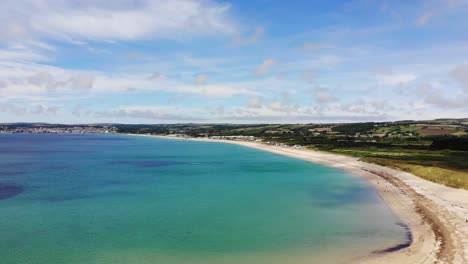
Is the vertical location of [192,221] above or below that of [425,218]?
below

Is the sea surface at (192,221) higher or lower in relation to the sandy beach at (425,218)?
lower

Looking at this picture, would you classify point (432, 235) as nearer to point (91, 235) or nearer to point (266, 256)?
point (266, 256)

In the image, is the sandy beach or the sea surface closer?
the sandy beach

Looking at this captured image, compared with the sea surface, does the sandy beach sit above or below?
above

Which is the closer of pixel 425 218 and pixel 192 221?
pixel 425 218
